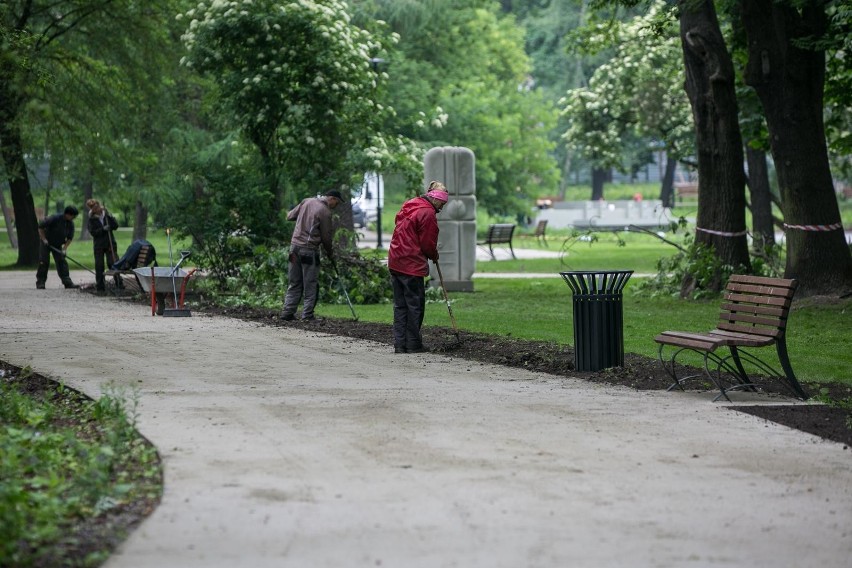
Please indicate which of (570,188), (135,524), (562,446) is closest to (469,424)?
(562,446)

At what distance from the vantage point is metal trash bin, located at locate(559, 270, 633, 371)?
12.5m

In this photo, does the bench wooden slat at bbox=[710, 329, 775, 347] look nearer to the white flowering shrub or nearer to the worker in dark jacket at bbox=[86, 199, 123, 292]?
the worker in dark jacket at bbox=[86, 199, 123, 292]

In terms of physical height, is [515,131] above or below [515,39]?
below

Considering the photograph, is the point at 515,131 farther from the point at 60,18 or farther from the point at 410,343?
the point at 410,343

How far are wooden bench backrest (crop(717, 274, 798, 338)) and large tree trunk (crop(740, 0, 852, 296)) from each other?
9.57 m

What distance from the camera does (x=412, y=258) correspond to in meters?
14.9

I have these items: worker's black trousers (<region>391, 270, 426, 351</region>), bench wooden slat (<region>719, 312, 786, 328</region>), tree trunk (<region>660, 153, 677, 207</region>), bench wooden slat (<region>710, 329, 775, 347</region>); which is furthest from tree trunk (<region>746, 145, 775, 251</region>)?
tree trunk (<region>660, 153, 677, 207</region>)

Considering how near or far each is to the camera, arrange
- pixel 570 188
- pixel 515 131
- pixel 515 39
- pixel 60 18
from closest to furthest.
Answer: pixel 60 18 < pixel 515 131 < pixel 515 39 < pixel 570 188

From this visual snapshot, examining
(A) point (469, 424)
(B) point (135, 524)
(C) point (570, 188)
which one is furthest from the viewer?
(C) point (570, 188)

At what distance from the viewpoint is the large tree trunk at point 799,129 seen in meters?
20.9

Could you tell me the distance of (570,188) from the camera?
8988 cm

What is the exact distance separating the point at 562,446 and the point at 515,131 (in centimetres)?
4624

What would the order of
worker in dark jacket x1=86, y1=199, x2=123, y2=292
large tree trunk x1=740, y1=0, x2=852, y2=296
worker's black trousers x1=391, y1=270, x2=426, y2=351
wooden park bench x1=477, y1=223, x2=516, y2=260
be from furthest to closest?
wooden park bench x1=477, y1=223, x2=516, y2=260, worker in dark jacket x1=86, y1=199, x2=123, y2=292, large tree trunk x1=740, y1=0, x2=852, y2=296, worker's black trousers x1=391, y1=270, x2=426, y2=351

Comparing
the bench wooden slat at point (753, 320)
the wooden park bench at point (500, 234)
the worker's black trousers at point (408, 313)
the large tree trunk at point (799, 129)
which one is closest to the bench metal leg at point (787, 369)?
the bench wooden slat at point (753, 320)
